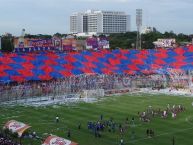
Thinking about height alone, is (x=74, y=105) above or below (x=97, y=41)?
below

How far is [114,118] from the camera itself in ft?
169

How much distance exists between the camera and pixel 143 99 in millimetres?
65938

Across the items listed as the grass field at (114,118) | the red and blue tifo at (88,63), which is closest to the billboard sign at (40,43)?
the red and blue tifo at (88,63)

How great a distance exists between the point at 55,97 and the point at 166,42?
6445 cm

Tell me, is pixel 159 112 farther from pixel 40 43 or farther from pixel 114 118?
pixel 40 43

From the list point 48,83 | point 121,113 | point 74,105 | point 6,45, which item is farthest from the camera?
point 6,45

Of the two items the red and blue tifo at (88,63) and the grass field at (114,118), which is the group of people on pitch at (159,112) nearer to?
the grass field at (114,118)

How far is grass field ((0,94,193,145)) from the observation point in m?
41.7

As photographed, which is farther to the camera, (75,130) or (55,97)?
(55,97)

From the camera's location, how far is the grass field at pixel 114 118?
41719 mm

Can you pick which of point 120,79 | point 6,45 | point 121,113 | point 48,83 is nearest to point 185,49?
point 120,79

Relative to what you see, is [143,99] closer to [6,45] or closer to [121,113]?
[121,113]

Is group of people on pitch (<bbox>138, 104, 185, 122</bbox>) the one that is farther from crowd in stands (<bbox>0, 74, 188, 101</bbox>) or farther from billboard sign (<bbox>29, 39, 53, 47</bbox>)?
billboard sign (<bbox>29, 39, 53, 47</bbox>)

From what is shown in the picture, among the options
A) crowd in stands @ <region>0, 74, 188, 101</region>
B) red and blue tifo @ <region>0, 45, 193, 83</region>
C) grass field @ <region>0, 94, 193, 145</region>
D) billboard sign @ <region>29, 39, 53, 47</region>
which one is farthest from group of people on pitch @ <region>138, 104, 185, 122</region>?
billboard sign @ <region>29, 39, 53, 47</region>
